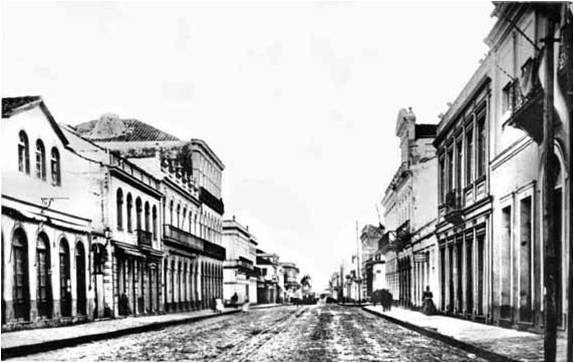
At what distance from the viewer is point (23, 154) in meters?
15.7

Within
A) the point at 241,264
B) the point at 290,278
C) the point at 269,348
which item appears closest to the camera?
the point at 269,348

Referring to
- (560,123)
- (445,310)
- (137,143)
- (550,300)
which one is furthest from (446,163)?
(550,300)

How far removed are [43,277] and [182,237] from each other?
17571 millimetres

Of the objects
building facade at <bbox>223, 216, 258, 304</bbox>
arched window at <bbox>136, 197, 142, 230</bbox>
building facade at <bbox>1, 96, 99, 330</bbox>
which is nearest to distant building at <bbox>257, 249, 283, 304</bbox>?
building facade at <bbox>223, 216, 258, 304</bbox>

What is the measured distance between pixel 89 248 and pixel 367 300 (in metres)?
55.2

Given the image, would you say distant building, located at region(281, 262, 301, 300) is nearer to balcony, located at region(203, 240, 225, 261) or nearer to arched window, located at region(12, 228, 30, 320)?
balcony, located at region(203, 240, 225, 261)

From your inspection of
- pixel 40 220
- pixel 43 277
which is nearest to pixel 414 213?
pixel 43 277

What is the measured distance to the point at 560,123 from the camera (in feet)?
43.4

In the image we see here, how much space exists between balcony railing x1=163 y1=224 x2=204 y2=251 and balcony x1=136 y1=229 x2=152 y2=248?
2644 millimetres

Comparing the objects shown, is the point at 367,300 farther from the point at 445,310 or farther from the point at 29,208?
the point at 29,208

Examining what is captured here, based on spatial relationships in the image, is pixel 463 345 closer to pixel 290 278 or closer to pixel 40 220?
pixel 40 220

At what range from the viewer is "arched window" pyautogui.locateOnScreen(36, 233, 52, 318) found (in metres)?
17.5

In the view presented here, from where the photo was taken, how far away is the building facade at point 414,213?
34.1 metres

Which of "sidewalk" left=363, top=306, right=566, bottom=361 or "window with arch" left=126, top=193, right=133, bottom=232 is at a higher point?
"window with arch" left=126, top=193, right=133, bottom=232
